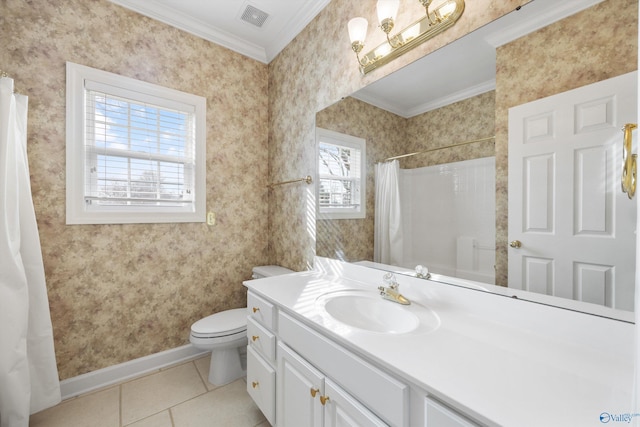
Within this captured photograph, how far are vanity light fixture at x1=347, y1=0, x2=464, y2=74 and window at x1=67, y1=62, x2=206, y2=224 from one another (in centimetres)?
135

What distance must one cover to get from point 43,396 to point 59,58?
6.60 ft

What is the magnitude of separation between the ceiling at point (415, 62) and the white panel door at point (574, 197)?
0.88ft

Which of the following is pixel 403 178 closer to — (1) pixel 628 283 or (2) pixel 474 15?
(2) pixel 474 15

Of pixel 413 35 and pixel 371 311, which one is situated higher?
pixel 413 35

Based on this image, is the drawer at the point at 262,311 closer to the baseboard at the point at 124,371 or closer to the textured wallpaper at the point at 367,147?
the textured wallpaper at the point at 367,147

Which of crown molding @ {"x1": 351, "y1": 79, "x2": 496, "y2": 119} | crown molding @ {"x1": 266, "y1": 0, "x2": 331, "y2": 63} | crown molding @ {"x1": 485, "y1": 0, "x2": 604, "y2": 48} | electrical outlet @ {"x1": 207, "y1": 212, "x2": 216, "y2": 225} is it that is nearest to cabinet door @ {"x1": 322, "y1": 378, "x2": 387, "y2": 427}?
crown molding @ {"x1": 351, "y1": 79, "x2": 496, "y2": 119}

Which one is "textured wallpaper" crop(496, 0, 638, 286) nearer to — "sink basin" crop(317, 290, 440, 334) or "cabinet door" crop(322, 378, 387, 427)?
"sink basin" crop(317, 290, 440, 334)

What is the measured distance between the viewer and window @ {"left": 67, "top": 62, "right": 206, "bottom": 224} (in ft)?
5.57

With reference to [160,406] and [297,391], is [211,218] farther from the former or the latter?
[297,391]

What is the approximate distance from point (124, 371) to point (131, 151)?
1.57 meters

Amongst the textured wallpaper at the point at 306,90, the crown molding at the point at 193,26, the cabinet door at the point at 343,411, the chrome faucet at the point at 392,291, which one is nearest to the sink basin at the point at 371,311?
the chrome faucet at the point at 392,291

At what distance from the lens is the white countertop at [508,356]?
55cm

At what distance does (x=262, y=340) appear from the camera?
134 cm

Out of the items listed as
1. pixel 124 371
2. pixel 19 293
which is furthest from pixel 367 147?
pixel 124 371
